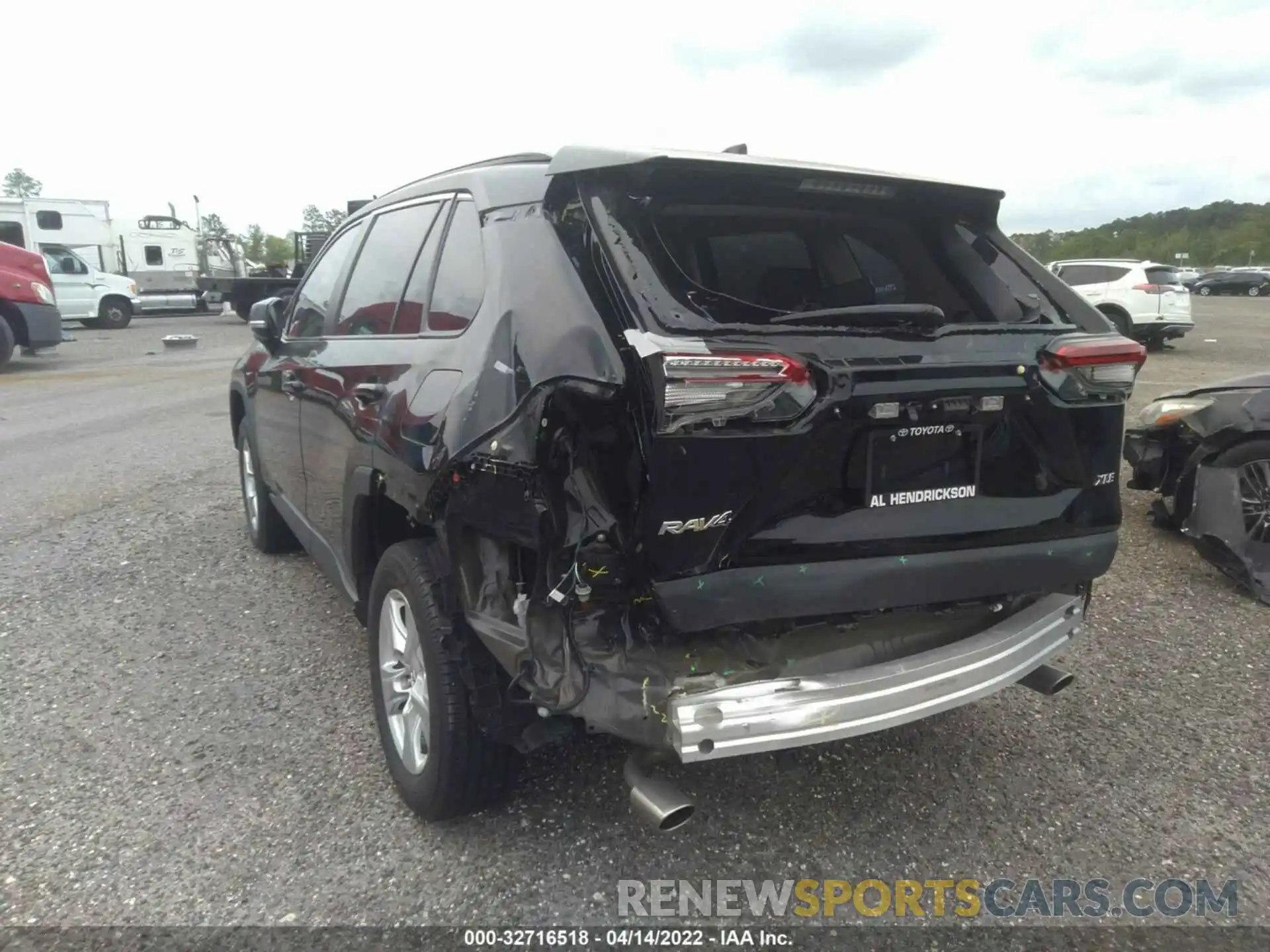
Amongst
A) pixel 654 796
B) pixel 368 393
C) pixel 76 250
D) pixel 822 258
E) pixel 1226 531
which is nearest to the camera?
pixel 654 796

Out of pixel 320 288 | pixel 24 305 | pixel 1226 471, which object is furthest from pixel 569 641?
pixel 24 305

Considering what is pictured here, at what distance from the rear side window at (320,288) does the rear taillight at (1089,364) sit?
2.76 m

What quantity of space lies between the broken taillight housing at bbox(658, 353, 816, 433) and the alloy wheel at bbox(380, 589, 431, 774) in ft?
3.65

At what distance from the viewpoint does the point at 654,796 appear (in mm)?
2221

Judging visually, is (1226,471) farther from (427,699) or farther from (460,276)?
(427,699)

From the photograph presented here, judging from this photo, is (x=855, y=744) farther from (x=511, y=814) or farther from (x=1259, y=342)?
(x=1259, y=342)

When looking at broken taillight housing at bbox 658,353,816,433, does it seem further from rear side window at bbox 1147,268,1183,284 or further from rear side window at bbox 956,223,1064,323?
rear side window at bbox 1147,268,1183,284

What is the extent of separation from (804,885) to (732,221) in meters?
1.87

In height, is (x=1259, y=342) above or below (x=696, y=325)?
below

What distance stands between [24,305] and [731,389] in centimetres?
1642

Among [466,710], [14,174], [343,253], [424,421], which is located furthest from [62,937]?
[14,174]

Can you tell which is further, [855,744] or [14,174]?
[14,174]

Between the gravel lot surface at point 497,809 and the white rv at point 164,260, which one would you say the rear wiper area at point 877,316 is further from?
the white rv at point 164,260

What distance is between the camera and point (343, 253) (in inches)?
159
